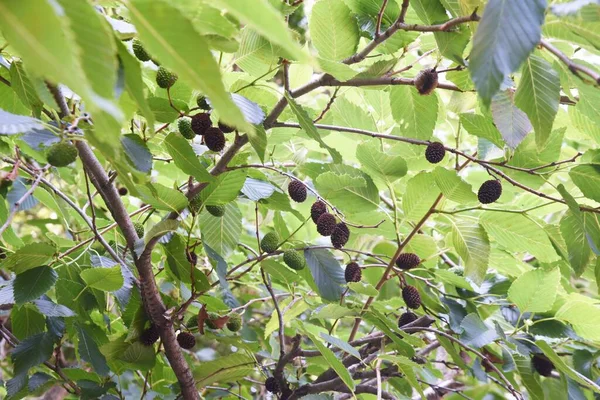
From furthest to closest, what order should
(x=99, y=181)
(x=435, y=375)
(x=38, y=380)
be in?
(x=435, y=375) < (x=38, y=380) < (x=99, y=181)

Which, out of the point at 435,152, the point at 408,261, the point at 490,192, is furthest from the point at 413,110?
the point at 408,261

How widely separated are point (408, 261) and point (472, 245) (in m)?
0.12

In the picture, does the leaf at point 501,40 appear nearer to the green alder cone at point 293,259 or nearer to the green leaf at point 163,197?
the green leaf at point 163,197

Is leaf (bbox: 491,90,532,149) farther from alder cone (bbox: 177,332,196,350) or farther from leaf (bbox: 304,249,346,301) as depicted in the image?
alder cone (bbox: 177,332,196,350)

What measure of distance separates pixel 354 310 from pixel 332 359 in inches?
4.5

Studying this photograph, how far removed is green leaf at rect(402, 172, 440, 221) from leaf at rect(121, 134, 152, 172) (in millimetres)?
495

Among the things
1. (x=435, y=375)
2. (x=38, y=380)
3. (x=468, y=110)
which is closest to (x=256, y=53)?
(x=468, y=110)

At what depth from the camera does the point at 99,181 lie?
0.83 m

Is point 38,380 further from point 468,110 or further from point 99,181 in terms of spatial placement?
point 468,110

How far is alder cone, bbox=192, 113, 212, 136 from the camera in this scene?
3.03 feet

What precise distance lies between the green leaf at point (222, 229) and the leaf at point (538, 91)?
0.56 metres

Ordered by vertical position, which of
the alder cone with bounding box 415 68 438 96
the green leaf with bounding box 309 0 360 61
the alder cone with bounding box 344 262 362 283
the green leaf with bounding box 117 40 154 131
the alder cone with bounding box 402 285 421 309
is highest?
the green leaf with bounding box 117 40 154 131

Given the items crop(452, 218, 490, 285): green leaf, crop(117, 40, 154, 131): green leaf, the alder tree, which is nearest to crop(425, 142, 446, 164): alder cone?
the alder tree

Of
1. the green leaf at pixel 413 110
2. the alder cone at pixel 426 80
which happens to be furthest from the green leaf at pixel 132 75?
the green leaf at pixel 413 110
